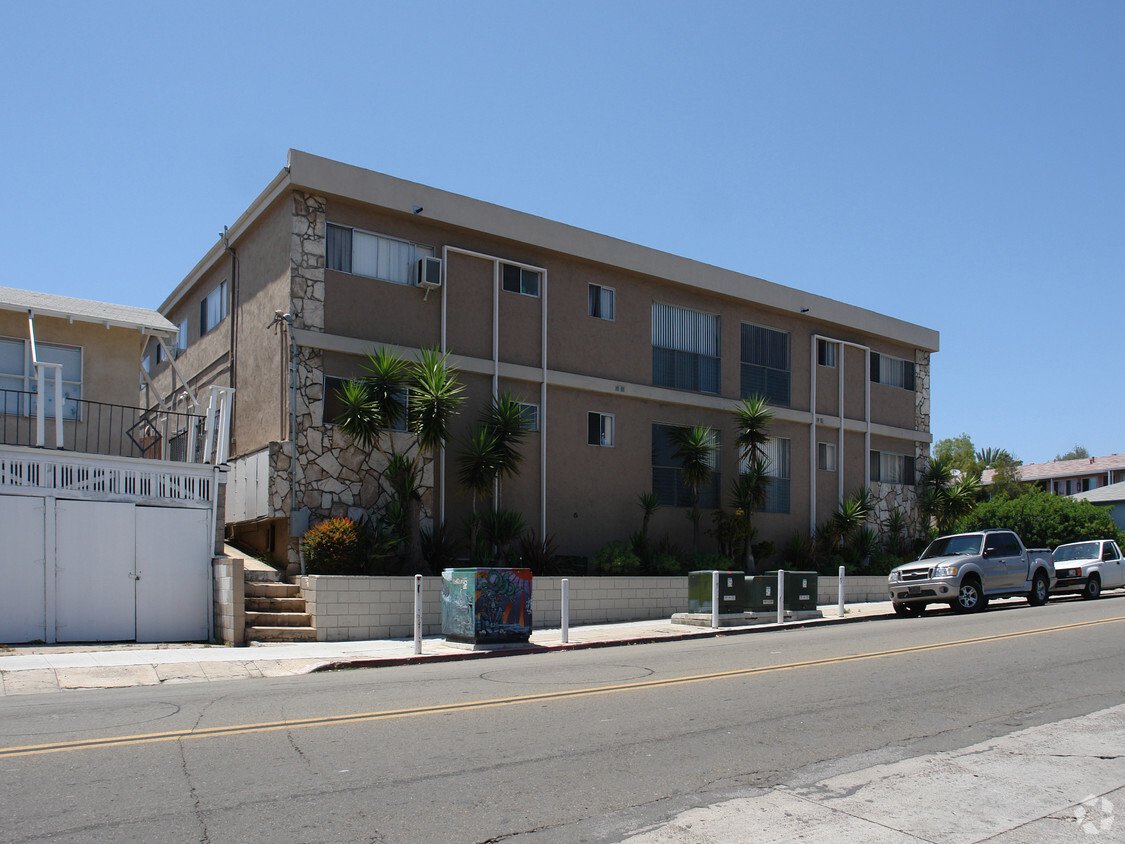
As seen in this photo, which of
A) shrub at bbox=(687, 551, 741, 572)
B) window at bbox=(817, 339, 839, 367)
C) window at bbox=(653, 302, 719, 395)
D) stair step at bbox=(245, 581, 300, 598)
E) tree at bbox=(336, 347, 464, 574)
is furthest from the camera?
window at bbox=(817, 339, 839, 367)

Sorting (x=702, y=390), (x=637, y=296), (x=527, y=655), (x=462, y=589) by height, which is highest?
(x=637, y=296)

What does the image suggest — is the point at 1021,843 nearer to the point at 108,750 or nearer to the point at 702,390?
the point at 108,750

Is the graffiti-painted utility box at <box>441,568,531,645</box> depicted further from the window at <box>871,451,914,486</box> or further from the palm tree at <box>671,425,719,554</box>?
the window at <box>871,451,914,486</box>

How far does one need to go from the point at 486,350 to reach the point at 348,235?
407cm

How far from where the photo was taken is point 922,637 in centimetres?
1570

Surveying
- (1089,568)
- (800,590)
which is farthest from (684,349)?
(1089,568)

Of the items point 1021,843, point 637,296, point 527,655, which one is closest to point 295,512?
point 527,655

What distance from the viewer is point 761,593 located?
66.3ft

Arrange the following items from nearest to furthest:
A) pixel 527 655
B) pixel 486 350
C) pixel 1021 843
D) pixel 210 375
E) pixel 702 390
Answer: pixel 1021 843 → pixel 527 655 → pixel 486 350 → pixel 210 375 → pixel 702 390

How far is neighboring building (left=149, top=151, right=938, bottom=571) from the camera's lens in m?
19.9

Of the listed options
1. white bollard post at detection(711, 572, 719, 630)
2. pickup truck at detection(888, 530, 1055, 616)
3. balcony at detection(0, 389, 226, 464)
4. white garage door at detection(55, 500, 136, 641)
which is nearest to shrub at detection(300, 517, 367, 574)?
balcony at detection(0, 389, 226, 464)

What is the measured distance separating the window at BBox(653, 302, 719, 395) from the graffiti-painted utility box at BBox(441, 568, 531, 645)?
1108 centimetres

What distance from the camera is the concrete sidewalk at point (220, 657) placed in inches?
488

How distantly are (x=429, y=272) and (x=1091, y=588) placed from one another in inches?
775
